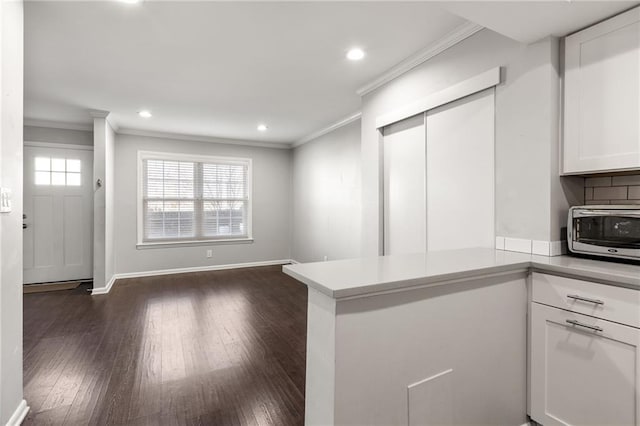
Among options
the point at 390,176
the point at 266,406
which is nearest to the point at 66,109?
the point at 390,176

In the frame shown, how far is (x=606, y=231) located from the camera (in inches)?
65.1

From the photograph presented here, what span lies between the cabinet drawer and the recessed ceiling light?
205 cm

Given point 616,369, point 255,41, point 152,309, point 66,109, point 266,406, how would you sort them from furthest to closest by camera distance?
point 66,109 → point 152,309 → point 255,41 → point 266,406 → point 616,369

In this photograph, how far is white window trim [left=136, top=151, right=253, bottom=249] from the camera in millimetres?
5516

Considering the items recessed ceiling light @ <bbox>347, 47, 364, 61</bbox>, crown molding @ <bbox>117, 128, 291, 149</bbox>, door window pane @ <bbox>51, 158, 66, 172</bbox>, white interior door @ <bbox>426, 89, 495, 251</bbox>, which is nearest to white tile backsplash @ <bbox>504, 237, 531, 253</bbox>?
white interior door @ <bbox>426, 89, 495, 251</bbox>

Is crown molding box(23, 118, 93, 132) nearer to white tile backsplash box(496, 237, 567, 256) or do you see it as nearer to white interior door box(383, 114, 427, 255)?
white interior door box(383, 114, 427, 255)

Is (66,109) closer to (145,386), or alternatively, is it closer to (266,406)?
(145,386)

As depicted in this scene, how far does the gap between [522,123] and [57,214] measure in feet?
20.3

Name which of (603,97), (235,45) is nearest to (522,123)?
(603,97)

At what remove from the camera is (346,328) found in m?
1.15

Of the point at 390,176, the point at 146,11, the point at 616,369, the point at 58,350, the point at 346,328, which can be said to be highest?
the point at 146,11

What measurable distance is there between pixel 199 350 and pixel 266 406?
1040 millimetres

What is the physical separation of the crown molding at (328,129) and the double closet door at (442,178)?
1430 millimetres

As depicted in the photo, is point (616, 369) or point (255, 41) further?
point (255, 41)
